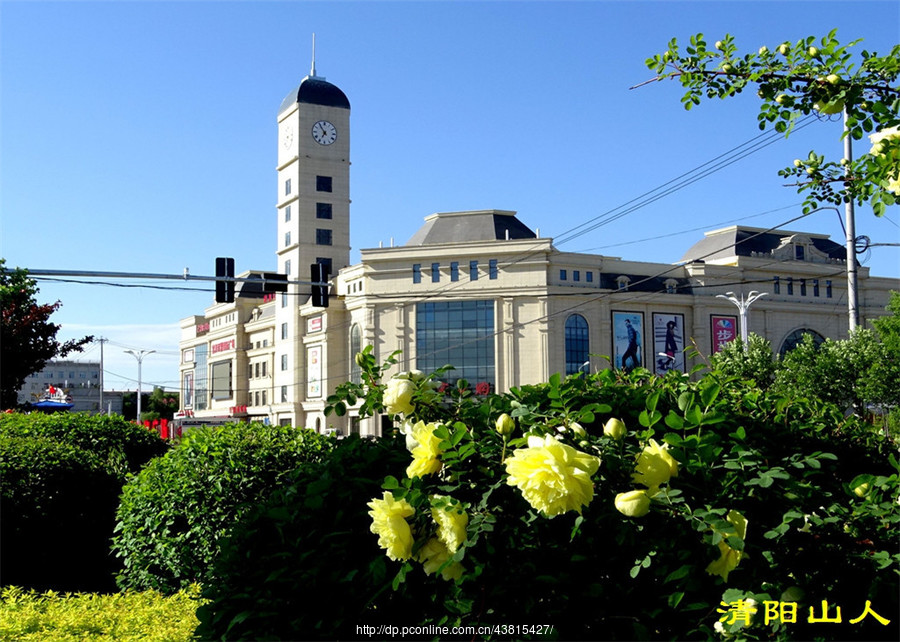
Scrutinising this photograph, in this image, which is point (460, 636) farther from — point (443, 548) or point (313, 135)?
point (313, 135)

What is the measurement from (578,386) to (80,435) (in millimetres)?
10161

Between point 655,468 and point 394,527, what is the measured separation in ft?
3.28

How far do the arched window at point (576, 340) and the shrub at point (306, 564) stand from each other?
6150cm

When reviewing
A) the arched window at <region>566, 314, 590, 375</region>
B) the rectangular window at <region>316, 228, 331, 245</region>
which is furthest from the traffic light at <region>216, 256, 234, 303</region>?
the rectangular window at <region>316, 228, 331, 245</region>

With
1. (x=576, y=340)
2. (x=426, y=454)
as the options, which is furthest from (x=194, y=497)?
(x=576, y=340)

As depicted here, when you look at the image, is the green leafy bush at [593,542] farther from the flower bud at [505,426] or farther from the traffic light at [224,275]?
the traffic light at [224,275]

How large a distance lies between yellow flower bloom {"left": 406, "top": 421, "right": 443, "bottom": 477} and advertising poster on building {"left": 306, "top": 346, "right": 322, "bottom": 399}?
66425mm

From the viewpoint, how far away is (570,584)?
3166 millimetres

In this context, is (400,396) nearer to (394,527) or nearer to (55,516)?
(394,527)

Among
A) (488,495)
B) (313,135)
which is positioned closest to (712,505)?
(488,495)

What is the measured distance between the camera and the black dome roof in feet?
225

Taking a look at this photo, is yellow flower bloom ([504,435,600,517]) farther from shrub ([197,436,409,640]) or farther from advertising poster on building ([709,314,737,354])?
advertising poster on building ([709,314,737,354])

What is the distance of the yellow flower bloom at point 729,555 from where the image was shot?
2967 millimetres

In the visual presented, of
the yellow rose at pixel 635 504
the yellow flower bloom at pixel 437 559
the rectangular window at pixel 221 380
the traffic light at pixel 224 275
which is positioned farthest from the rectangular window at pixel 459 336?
the yellow rose at pixel 635 504
